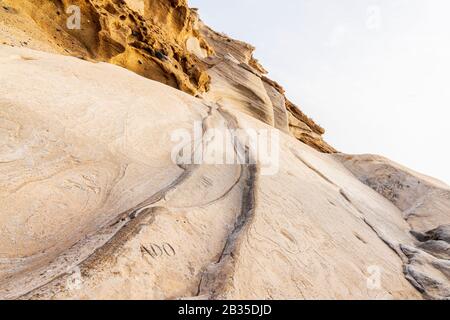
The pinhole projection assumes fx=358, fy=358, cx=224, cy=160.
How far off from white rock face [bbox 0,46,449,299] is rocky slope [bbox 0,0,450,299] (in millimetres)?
13

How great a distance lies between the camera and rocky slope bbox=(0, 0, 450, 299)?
233 centimetres

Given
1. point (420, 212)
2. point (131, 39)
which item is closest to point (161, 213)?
point (420, 212)

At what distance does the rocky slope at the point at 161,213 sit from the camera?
2.33 meters

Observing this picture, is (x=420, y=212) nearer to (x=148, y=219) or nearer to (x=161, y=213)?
(x=161, y=213)

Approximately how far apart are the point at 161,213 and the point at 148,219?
16cm

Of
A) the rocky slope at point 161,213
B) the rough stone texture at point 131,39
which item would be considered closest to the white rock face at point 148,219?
the rocky slope at point 161,213

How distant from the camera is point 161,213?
2.85 metres

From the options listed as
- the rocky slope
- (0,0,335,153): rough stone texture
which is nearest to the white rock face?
the rocky slope

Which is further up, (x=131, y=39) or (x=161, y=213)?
(x=131, y=39)

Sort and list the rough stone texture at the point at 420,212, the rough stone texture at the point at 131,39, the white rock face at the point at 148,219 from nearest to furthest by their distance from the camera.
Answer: the white rock face at the point at 148,219 < the rough stone texture at the point at 420,212 < the rough stone texture at the point at 131,39

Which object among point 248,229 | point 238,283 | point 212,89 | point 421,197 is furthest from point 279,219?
point 212,89

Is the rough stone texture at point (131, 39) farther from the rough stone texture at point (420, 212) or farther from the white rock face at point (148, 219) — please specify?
the rough stone texture at point (420, 212)

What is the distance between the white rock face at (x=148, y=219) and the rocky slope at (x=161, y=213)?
1 centimetres

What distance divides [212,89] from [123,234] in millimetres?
10779
